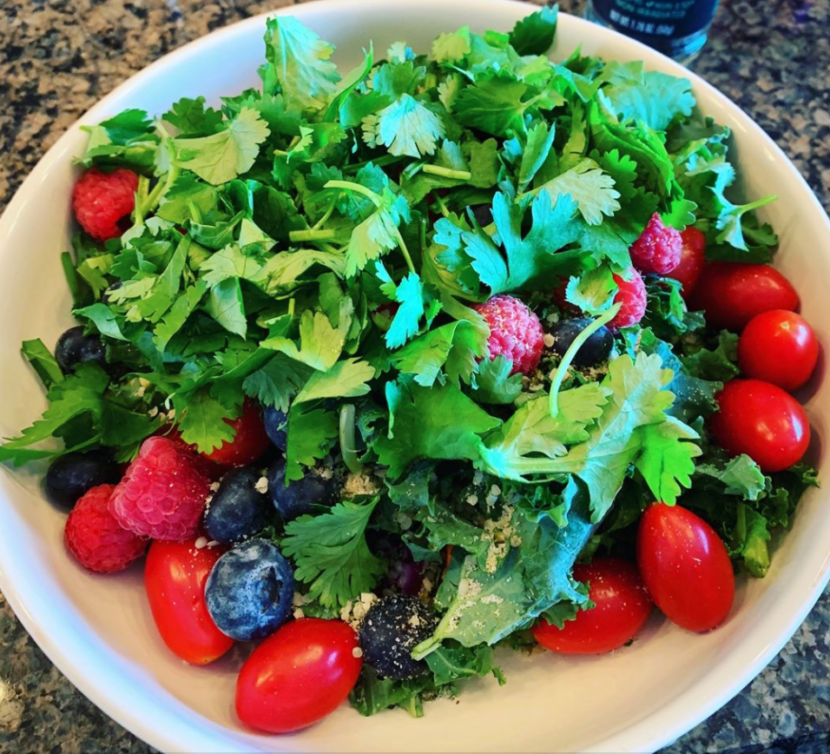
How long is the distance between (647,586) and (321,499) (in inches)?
16.3

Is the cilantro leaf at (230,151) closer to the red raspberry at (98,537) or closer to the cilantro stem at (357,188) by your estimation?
the cilantro stem at (357,188)

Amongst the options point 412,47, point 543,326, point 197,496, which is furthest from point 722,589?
point 412,47

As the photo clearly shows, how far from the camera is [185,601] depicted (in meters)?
0.94

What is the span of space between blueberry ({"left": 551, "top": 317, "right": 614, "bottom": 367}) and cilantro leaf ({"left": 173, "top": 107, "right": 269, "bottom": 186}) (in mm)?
456

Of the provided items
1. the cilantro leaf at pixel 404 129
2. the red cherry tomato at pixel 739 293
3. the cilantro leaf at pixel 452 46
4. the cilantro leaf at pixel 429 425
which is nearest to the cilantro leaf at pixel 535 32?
the cilantro leaf at pixel 452 46

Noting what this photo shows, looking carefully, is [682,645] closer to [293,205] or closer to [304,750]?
[304,750]

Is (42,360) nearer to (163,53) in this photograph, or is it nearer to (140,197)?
(140,197)

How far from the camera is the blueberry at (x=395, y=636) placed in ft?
2.96

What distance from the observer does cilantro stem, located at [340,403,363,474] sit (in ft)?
2.95

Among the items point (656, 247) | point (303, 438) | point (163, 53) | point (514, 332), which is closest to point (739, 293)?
point (656, 247)

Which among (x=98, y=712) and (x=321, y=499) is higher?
(x=321, y=499)

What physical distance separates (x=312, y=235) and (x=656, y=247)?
1.46 ft

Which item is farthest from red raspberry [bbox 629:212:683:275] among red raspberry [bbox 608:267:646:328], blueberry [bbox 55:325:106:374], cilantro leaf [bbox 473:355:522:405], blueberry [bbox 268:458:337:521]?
blueberry [bbox 55:325:106:374]

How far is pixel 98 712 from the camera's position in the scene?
101cm
